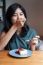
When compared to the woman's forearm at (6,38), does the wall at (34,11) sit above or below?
above

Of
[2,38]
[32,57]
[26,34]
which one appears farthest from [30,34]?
[32,57]

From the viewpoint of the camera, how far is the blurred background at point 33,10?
2.60 metres

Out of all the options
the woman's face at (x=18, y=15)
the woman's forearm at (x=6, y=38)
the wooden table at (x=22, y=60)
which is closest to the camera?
the wooden table at (x=22, y=60)

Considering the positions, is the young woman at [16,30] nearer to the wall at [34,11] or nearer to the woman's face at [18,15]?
the woman's face at [18,15]

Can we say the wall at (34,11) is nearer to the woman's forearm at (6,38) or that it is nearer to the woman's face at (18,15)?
the woman's face at (18,15)

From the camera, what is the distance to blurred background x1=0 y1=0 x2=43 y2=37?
2.60 meters

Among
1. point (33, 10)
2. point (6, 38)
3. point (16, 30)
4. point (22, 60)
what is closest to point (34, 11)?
point (33, 10)

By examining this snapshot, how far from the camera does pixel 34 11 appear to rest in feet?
8.63

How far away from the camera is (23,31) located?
1766 millimetres

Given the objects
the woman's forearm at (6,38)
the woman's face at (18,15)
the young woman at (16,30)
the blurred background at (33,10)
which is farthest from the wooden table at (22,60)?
the blurred background at (33,10)

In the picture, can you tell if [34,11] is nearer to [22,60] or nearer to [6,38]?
[6,38]

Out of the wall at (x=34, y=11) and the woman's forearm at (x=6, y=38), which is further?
the wall at (x=34, y=11)

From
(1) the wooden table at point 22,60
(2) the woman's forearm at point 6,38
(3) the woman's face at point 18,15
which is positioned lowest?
(1) the wooden table at point 22,60

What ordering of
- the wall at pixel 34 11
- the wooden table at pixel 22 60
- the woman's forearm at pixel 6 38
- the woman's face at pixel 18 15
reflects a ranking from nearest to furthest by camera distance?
the wooden table at pixel 22 60 < the woman's forearm at pixel 6 38 < the woman's face at pixel 18 15 < the wall at pixel 34 11
